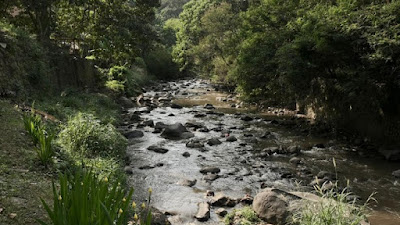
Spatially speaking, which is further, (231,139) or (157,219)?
(231,139)

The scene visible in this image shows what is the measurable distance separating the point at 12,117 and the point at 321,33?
10.1m

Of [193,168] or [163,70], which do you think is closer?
[193,168]

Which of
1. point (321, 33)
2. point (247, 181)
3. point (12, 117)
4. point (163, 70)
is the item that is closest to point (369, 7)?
point (321, 33)

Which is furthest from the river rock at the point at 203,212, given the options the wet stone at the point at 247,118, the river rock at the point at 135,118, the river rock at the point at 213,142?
the wet stone at the point at 247,118

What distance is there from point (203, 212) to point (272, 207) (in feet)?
4.79

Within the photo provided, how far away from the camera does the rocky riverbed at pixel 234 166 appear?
7.82 meters

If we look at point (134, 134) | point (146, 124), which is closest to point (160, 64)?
point (146, 124)

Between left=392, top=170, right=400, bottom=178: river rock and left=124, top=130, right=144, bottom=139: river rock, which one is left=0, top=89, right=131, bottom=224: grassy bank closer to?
left=124, top=130, right=144, bottom=139: river rock

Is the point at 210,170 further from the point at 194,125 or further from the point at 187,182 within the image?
the point at 194,125

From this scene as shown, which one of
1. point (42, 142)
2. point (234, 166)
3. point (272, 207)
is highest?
point (42, 142)

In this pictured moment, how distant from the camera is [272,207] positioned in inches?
260

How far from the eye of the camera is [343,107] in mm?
14617

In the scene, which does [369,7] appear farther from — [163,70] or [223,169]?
[163,70]

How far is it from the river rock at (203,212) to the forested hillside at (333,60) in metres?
7.00
